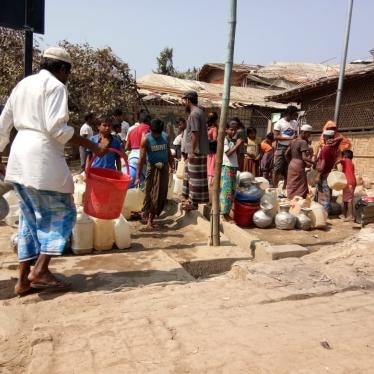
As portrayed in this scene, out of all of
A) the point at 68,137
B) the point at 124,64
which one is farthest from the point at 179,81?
the point at 68,137

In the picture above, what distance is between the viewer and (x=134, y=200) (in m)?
6.27

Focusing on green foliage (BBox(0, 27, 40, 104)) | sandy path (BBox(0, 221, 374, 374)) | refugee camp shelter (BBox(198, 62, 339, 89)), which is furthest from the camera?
refugee camp shelter (BBox(198, 62, 339, 89))

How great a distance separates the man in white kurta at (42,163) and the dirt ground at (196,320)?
364 mm

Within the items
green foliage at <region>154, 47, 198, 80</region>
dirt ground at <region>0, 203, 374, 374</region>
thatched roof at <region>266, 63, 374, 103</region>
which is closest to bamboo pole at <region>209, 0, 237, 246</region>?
dirt ground at <region>0, 203, 374, 374</region>

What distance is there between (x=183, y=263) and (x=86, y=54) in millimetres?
12183

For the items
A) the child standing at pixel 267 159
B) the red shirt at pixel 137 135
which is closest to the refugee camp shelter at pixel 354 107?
the child standing at pixel 267 159

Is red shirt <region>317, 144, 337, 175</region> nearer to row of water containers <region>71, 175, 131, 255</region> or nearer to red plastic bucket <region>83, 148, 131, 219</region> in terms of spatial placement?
row of water containers <region>71, 175, 131, 255</region>

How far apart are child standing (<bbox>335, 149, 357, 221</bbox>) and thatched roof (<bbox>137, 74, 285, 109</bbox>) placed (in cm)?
807

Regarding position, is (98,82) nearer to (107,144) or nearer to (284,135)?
(284,135)

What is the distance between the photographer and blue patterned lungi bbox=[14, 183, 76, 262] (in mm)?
3066

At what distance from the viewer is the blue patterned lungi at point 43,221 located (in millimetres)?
3066

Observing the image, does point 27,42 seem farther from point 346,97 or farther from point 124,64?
point 124,64

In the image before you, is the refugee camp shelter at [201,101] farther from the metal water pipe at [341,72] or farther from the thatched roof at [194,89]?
the metal water pipe at [341,72]

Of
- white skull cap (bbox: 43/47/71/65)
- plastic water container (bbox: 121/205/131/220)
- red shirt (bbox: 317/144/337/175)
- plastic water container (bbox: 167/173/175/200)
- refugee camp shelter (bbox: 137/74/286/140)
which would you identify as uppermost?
refugee camp shelter (bbox: 137/74/286/140)
